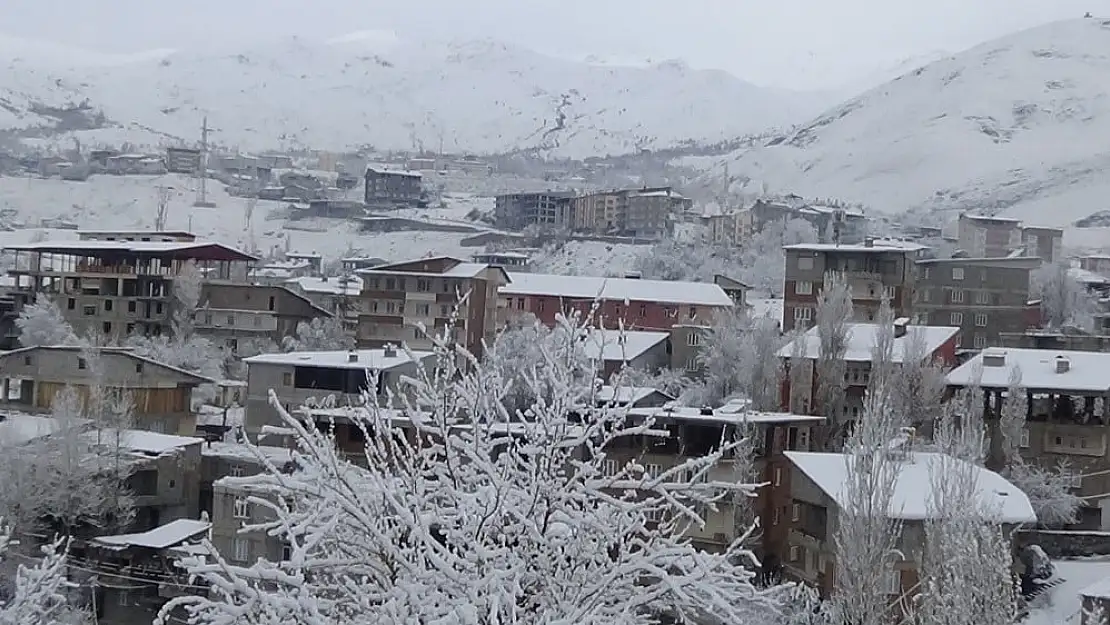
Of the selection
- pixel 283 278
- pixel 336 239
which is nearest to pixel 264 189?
pixel 336 239

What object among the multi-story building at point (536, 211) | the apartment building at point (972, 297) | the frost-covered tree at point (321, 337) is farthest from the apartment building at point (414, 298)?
the multi-story building at point (536, 211)

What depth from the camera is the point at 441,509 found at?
3.96 metres

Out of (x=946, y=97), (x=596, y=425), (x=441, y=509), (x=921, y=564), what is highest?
(x=946, y=97)

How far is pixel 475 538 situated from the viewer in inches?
Answer: 151

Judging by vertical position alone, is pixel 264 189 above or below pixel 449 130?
below

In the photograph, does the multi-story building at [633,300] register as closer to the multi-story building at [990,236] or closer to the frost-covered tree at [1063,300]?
the frost-covered tree at [1063,300]

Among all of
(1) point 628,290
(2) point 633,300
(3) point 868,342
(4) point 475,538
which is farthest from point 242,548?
(1) point 628,290

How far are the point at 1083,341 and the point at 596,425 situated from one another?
29.5m

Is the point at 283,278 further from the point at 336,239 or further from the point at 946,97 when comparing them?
the point at 946,97

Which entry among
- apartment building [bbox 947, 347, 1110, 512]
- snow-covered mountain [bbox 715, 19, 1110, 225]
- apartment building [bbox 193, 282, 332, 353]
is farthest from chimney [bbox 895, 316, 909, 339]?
snow-covered mountain [bbox 715, 19, 1110, 225]

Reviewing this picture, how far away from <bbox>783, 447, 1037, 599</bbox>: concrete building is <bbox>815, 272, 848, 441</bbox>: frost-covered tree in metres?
4.53

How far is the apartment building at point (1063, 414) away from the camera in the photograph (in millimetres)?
21828

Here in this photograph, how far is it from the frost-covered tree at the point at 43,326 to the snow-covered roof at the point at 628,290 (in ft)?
36.3

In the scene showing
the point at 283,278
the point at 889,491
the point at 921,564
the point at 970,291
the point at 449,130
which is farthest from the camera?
the point at 449,130
